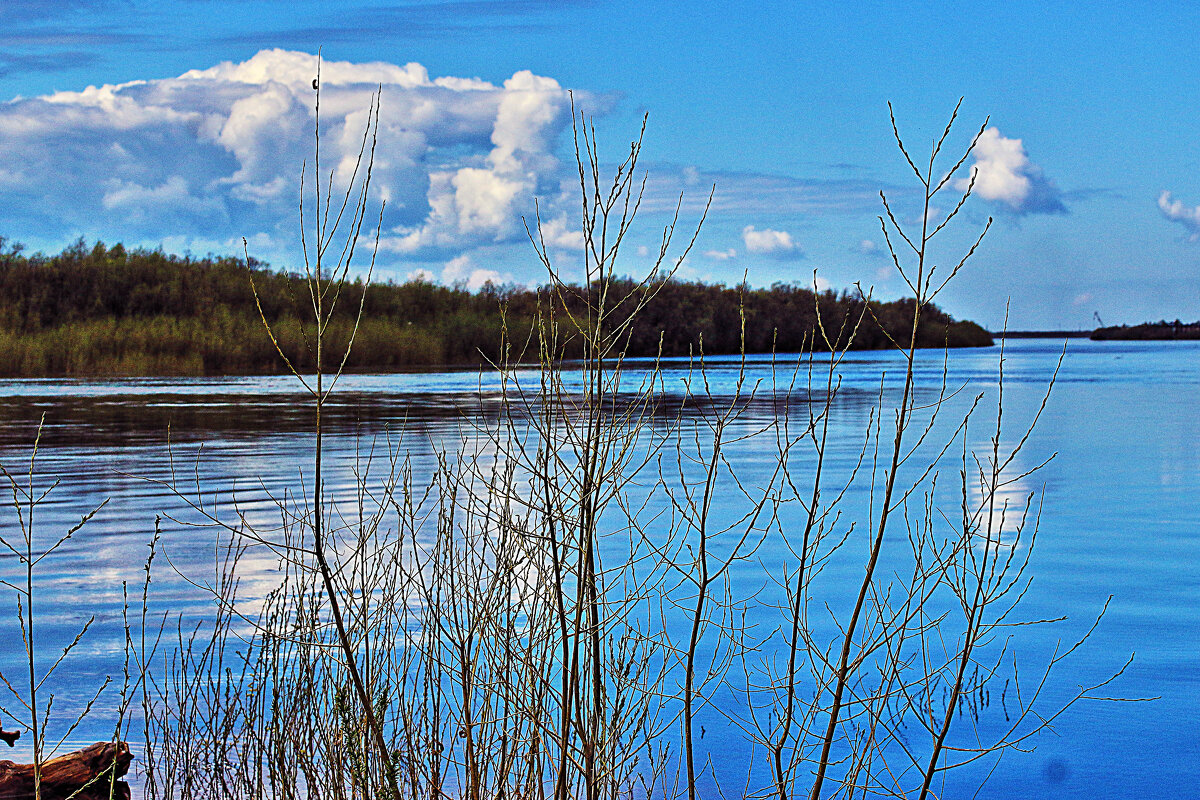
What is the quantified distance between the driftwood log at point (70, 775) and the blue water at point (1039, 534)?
3.77 feet

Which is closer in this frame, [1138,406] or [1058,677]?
[1058,677]

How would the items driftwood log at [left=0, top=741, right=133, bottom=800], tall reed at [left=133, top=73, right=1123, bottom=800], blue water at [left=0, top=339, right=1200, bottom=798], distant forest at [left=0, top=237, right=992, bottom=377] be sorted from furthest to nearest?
distant forest at [left=0, top=237, right=992, bottom=377]
blue water at [left=0, top=339, right=1200, bottom=798]
driftwood log at [left=0, top=741, right=133, bottom=800]
tall reed at [left=133, top=73, right=1123, bottom=800]

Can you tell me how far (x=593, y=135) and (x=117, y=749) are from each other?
2.48 meters

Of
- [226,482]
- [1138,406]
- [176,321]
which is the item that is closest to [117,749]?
[226,482]

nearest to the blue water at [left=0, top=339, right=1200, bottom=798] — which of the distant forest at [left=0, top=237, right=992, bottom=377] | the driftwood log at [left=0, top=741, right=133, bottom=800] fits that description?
the driftwood log at [left=0, top=741, right=133, bottom=800]

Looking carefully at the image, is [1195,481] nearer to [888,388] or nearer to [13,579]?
[13,579]

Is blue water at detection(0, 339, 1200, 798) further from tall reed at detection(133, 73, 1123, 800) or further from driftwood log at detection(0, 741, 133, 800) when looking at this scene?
driftwood log at detection(0, 741, 133, 800)

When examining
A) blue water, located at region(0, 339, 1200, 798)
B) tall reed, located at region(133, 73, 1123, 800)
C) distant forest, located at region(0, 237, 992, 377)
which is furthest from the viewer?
distant forest, located at region(0, 237, 992, 377)

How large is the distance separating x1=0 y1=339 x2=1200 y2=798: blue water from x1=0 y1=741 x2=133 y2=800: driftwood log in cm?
115

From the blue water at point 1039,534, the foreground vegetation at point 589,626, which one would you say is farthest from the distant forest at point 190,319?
the foreground vegetation at point 589,626

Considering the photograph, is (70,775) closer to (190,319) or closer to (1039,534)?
(1039,534)

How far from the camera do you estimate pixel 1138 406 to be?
86.1 ft

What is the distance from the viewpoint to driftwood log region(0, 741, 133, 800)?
13.2ft

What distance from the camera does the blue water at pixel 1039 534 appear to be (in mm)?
6180
